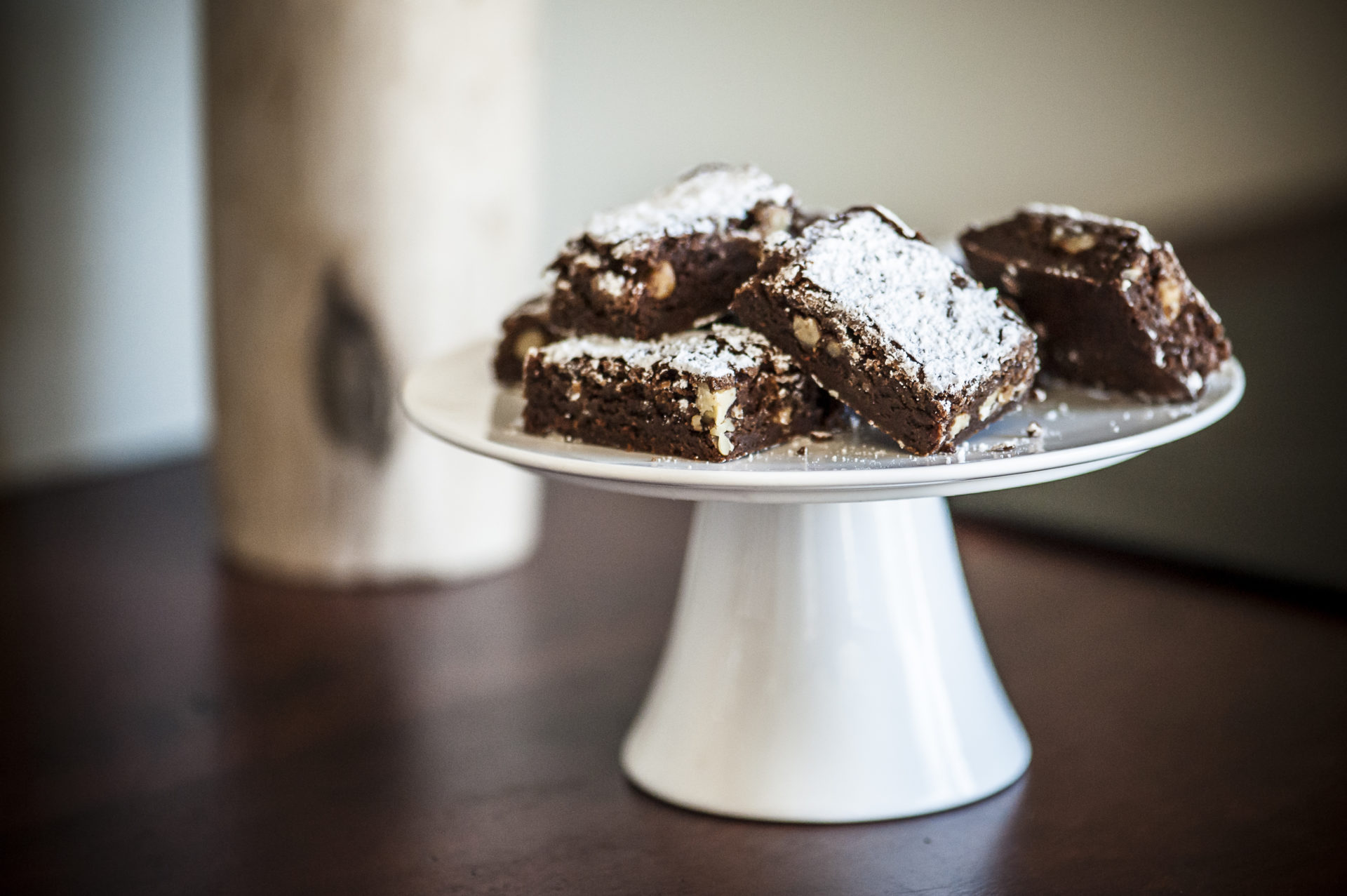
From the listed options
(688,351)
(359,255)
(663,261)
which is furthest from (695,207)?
(359,255)

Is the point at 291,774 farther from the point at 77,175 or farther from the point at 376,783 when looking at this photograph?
the point at 77,175

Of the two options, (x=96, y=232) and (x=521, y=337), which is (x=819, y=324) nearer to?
(x=521, y=337)

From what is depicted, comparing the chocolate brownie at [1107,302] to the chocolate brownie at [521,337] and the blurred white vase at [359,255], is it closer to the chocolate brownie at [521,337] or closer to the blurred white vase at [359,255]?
the chocolate brownie at [521,337]

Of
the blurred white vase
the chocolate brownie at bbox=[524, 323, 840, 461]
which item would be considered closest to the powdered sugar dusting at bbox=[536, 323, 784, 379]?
the chocolate brownie at bbox=[524, 323, 840, 461]

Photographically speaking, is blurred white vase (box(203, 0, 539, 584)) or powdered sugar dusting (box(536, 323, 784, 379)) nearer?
powdered sugar dusting (box(536, 323, 784, 379))

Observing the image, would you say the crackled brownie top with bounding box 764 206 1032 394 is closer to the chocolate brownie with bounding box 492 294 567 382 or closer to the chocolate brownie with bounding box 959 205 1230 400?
the chocolate brownie with bounding box 959 205 1230 400


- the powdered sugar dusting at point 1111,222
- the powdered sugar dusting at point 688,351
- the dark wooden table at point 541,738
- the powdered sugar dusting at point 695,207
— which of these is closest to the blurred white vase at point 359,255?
the dark wooden table at point 541,738
